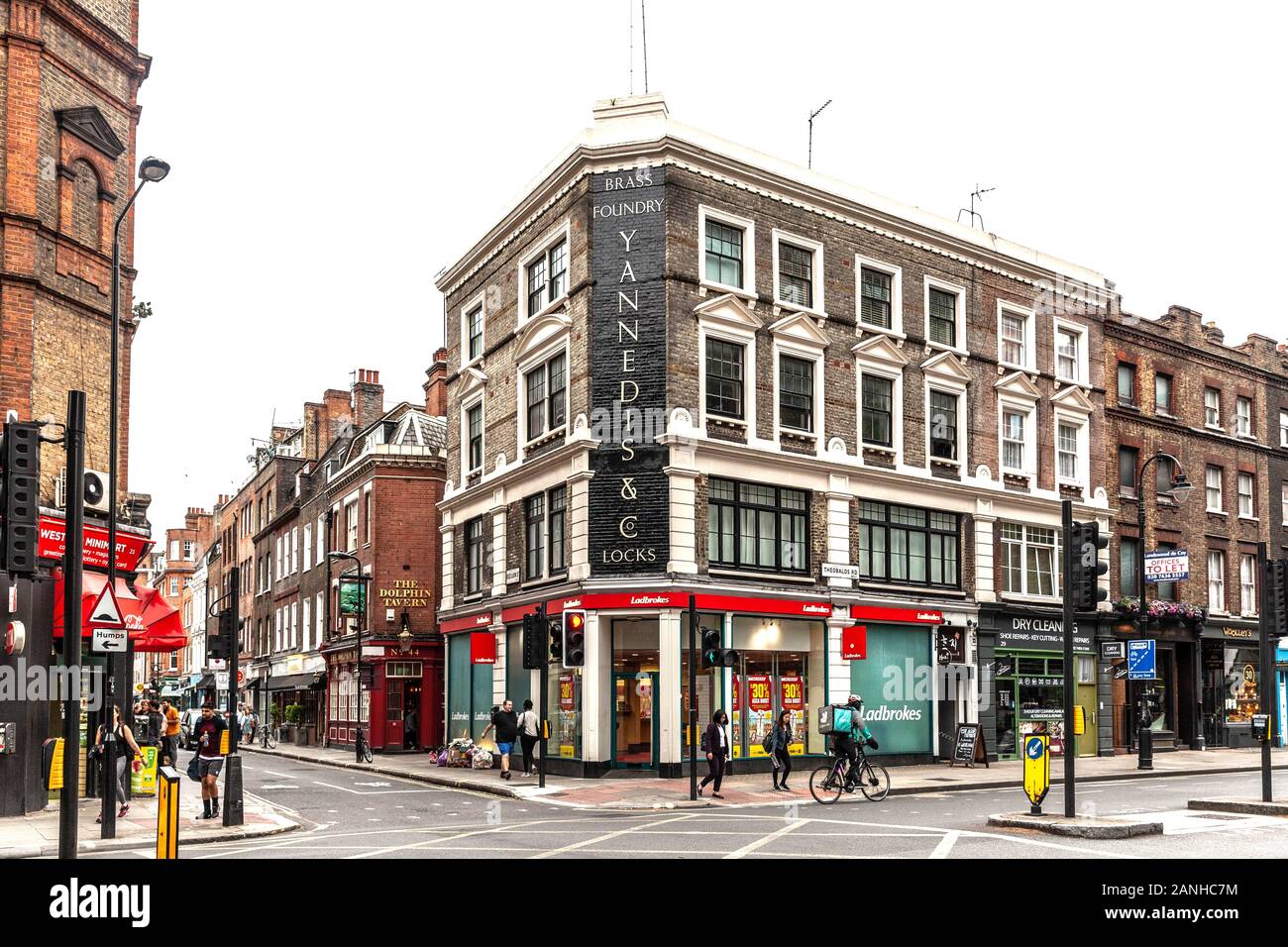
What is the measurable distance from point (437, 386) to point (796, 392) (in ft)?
71.7

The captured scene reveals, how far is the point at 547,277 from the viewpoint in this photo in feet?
102

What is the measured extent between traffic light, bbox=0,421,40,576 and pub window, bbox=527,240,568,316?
18.0 meters

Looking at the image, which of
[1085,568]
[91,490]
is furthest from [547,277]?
[1085,568]

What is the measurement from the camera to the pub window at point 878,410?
31.4 m

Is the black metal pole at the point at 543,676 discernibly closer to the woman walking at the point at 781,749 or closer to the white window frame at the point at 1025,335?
the woman walking at the point at 781,749

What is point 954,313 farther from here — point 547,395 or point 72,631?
point 72,631

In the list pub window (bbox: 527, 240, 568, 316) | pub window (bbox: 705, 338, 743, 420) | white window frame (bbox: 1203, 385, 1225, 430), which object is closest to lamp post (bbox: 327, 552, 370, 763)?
pub window (bbox: 527, 240, 568, 316)

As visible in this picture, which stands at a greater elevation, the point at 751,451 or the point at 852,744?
the point at 751,451

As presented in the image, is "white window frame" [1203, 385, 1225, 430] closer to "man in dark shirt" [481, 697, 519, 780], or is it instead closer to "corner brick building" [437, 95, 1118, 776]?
"corner brick building" [437, 95, 1118, 776]

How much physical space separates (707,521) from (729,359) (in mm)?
3911
